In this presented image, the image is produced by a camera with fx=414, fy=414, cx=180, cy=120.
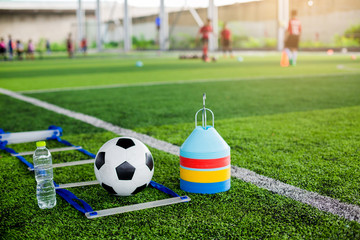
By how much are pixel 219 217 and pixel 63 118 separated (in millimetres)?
3874

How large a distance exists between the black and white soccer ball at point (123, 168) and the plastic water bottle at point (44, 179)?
1.05 ft

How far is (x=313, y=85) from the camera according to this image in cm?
898

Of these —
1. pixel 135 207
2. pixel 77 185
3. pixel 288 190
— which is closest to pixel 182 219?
pixel 135 207

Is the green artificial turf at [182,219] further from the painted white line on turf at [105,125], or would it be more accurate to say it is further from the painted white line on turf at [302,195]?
the painted white line on turf at [105,125]

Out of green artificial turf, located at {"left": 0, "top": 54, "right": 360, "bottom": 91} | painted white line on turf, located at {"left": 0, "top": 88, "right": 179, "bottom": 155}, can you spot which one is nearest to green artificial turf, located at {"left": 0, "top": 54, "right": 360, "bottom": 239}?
painted white line on turf, located at {"left": 0, "top": 88, "right": 179, "bottom": 155}

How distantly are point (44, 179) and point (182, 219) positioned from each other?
104 centimetres

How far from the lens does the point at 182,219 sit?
225cm

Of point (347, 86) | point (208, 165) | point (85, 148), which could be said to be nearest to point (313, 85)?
point (347, 86)

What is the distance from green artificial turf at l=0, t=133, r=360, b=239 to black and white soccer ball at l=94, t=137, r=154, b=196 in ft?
0.24

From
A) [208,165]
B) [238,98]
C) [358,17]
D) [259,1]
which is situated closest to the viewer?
[208,165]

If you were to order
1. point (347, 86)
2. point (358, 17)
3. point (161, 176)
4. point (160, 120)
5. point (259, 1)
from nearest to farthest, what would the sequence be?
point (161, 176) → point (160, 120) → point (347, 86) → point (358, 17) → point (259, 1)

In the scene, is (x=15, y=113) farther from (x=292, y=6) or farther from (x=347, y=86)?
(x=292, y=6)

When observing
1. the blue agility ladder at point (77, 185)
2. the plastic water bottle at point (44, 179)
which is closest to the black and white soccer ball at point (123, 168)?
the blue agility ladder at point (77, 185)

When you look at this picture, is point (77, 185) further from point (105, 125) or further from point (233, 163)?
point (105, 125)
